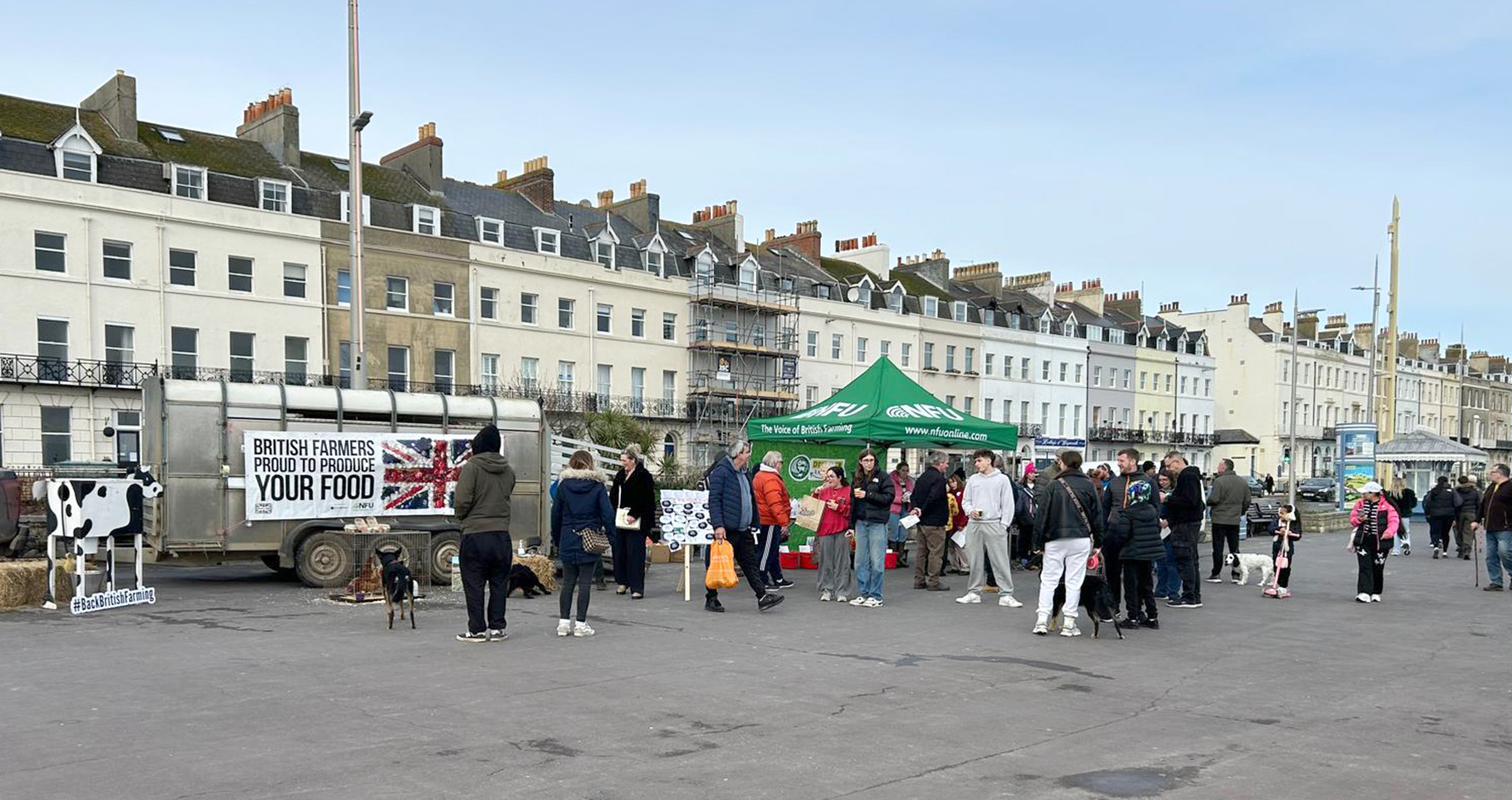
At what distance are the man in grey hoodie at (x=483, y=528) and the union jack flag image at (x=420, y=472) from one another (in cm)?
602

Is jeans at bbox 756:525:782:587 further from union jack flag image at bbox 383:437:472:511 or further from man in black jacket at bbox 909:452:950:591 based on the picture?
union jack flag image at bbox 383:437:472:511

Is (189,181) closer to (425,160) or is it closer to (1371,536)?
(425,160)

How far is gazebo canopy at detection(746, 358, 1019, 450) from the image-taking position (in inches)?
714

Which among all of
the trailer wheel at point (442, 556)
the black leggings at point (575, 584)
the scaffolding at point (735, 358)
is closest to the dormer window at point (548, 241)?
the scaffolding at point (735, 358)

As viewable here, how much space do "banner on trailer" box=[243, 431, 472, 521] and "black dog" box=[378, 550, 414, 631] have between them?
154 inches

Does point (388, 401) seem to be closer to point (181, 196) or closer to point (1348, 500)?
point (181, 196)

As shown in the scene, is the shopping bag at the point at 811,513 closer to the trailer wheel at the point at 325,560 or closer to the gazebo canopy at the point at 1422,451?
the trailer wheel at the point at 325,560

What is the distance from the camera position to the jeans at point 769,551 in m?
15.5

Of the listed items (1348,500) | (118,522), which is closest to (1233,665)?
(118,522)

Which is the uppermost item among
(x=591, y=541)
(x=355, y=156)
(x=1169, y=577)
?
(x=355, y=156)

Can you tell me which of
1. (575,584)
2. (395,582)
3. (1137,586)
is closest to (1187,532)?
(1137,586)

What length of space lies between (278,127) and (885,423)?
119 ft

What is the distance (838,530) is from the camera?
14250 millimetres

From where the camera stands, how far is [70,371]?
121 ft
